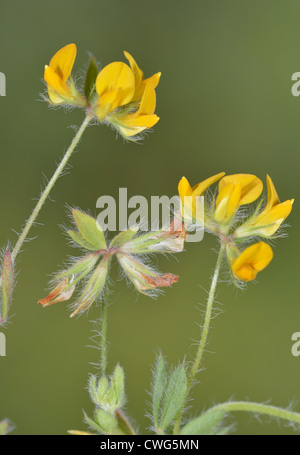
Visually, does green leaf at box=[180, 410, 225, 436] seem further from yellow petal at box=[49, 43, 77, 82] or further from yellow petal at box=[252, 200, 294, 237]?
yellow petal at box=[49, 43, 77, 82]

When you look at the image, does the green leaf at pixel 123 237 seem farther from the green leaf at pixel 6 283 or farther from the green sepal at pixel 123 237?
the green leaf at pixel 6 283

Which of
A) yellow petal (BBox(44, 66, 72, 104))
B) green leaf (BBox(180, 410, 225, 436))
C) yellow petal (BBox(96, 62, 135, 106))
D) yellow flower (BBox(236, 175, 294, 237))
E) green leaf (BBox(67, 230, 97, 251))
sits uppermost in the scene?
yellow petal (BBox(44, 66, 72, 104))

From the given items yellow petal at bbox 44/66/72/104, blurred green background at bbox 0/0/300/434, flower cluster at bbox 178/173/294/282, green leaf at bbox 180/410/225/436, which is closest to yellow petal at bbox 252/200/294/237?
flower cluster at bbox 178/173/294/282

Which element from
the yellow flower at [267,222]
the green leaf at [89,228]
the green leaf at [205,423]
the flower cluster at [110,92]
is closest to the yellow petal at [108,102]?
the flower cluster at [110,92]

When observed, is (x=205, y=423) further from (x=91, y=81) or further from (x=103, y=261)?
(x=91, y=81)

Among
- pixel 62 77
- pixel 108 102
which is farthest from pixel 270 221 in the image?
pixel 62 77

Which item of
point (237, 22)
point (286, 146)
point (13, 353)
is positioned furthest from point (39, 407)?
point (237, 22)

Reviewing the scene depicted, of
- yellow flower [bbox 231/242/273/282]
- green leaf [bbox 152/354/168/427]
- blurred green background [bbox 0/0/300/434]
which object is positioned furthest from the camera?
blurred green background [bbox 0/0/300/434]
